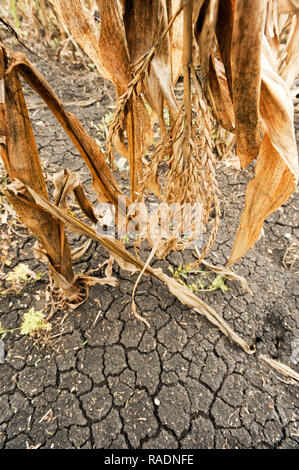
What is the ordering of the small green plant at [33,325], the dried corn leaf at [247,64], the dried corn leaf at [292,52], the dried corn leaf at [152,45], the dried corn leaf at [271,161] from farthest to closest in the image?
the small green plant at [33,325] < the dried corn leaf at [292,52] < the dried corn leaf at [152,45] < the dried corn leaf at [271,161] < the dried corn leaf at [247,64]

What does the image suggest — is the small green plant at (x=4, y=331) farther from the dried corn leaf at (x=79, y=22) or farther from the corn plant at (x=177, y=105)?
the dried corn leaf at (x=79, y=22)

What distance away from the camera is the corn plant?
524 millimetres

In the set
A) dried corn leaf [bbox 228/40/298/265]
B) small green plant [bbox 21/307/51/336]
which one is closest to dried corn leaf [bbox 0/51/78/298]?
small green plant [bbox 21/307/51/336]

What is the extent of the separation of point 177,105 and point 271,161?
11.9 inches

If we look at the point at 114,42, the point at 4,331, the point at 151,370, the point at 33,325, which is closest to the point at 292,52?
the point at 114,42

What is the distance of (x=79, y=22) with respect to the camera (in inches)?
29.7

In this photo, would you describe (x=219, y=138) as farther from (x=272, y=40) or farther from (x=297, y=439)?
(x=297, y=439)

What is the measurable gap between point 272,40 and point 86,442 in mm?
1401

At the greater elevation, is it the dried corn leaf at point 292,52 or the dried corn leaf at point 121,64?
the dried corn leaf at point 292,52

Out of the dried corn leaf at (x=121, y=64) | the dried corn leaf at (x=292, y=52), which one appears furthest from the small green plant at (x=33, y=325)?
the dried corn leaf at (x=292, y=52)

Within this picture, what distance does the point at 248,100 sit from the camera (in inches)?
21.4

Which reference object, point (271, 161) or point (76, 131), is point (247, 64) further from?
point (76, 131)

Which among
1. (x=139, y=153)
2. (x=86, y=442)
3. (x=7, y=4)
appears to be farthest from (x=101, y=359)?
(x=7, y=4)

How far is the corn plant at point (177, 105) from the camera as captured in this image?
52 centimetres
